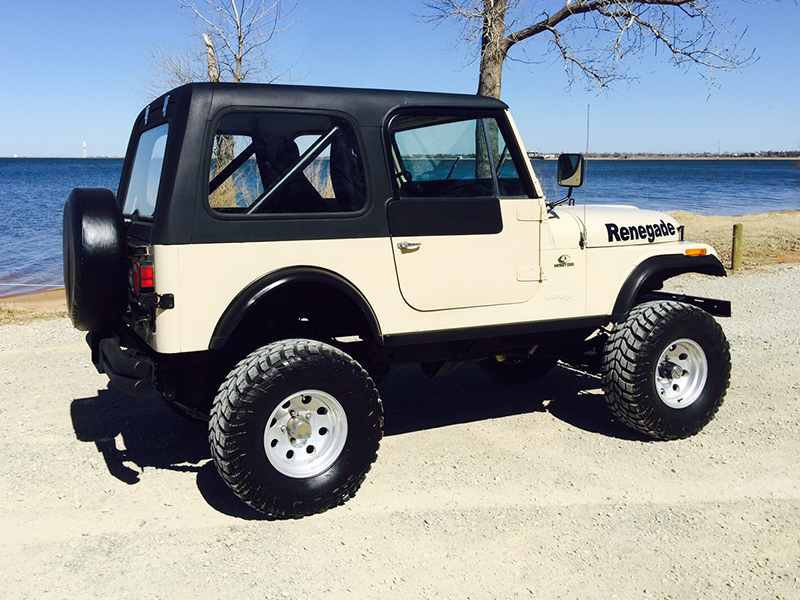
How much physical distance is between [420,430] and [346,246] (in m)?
1.84

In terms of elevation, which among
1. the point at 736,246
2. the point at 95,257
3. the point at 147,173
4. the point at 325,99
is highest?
the point at 325,99

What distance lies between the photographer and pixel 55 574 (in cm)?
336

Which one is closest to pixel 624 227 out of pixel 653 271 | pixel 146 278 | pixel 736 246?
pixel 653 271

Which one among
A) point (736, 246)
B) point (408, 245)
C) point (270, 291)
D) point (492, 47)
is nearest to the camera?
point (270, 291)

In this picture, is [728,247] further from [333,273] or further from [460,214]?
[333,273]

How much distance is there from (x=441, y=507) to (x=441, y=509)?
3 cm

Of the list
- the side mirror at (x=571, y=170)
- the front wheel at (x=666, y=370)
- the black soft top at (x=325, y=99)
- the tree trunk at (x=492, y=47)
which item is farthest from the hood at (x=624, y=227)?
the tree trunk at (x=492, y=47)

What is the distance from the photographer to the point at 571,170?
15.0 ft

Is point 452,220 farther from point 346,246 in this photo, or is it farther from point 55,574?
point 55,574

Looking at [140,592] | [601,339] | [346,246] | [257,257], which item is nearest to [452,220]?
[346,246]

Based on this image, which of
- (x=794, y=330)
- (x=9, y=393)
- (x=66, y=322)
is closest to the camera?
(x=9, y=393)

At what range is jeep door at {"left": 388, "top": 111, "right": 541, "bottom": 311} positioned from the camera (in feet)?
13.8

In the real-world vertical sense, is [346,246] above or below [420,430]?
above

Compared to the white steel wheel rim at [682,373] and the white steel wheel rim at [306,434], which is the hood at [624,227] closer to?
the white steel wheel rim at [682,373]
